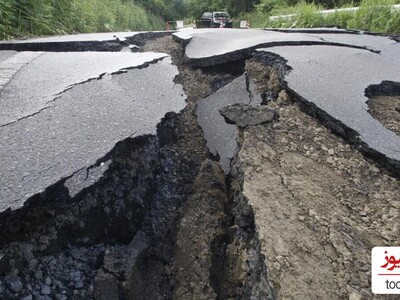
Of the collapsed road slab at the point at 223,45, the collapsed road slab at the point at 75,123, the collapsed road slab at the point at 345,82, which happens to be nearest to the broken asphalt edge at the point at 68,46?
the collapsed road slab at the point at 75,123

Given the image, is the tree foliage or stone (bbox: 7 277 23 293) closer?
stone (bbox: 7 277 23 293)

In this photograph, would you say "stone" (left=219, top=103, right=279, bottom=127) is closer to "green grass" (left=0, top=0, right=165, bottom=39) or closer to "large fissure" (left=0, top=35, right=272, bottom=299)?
"large fissure" (left=0, top=35, right=272, bottom=299)

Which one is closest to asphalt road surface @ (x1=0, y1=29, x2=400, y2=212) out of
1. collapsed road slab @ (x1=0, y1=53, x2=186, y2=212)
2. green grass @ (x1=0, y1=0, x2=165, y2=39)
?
collapsed road slab @ (x1=0, y1=53, x2=186, y2=212)

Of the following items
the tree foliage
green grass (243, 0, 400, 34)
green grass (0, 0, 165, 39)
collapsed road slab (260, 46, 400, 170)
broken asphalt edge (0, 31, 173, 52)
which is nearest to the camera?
collapsed road slab (260, 46, 400, 170)

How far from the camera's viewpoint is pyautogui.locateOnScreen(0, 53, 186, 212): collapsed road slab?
5.59ft

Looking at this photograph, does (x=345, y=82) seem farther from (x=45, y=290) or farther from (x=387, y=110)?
(x=45, y=290)

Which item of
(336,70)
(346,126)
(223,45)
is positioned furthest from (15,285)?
(223,45)

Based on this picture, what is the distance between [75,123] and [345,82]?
94.2 inches

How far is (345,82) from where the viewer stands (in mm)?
3119

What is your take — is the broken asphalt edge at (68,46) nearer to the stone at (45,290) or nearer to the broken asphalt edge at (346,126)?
the broken asphalt edge at (346,126)

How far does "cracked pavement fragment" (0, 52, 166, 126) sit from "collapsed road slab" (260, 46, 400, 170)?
161 centimetres

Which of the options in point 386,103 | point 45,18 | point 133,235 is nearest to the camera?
point 133,235

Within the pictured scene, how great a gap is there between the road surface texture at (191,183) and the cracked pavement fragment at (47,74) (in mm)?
18

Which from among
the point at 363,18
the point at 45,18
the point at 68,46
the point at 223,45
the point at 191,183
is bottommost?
the point at 191,183
